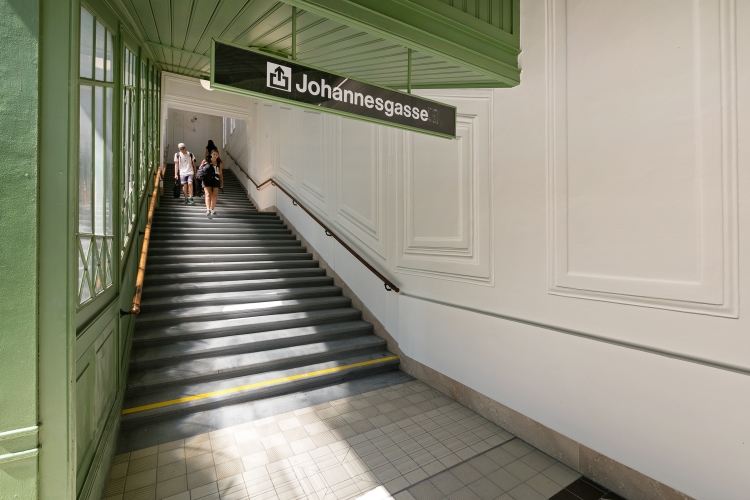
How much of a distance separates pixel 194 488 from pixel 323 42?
3.13m

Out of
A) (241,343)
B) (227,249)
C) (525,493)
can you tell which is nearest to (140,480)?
(241,343)

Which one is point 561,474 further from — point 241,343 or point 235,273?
point 235,273

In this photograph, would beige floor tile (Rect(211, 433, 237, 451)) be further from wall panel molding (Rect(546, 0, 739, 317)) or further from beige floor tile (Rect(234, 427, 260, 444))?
wall panel molding (Rect(546, 0, 739, 317))

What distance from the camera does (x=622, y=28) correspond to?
218 cm

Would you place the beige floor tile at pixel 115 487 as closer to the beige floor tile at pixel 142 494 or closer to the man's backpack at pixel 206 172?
the beige floor tile at pixel 142 494

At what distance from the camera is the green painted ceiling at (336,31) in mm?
2512

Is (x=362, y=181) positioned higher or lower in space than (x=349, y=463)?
higher

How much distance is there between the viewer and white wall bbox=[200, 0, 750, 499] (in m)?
1.80

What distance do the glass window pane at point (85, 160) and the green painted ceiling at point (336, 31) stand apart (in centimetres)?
130

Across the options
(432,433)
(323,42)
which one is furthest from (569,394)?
(323,42)

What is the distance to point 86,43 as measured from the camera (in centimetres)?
184

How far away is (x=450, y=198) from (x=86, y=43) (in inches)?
106

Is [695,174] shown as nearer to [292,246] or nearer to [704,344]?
[704,344]

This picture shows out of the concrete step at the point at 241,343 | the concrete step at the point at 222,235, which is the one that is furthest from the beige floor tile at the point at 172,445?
the concrete step at the point at 222,235
